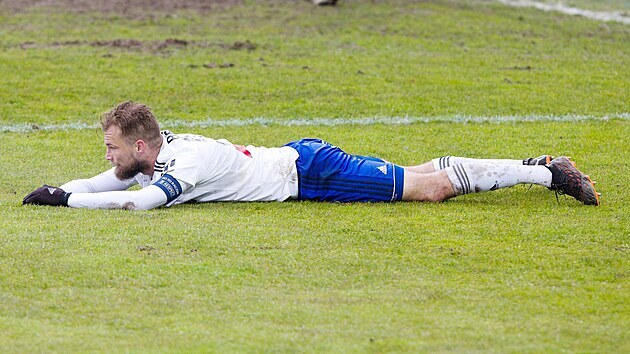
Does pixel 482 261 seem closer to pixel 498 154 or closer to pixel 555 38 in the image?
pixel 498 154

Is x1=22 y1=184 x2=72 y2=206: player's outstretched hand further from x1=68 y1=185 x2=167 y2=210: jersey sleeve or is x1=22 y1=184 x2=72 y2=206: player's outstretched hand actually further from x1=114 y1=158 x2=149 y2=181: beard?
x1=114 y1=158 x2=149 y2=181: beard

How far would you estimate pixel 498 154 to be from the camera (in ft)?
35.1

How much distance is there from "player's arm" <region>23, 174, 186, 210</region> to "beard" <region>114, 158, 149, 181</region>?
33 cm

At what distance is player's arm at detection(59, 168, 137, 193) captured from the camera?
336 inches

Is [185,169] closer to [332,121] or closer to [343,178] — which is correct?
[343,178]

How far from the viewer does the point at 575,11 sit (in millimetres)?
22312

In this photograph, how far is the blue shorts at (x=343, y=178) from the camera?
27.9 ft

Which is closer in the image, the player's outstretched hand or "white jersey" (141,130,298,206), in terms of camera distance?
the player's outstretched hand

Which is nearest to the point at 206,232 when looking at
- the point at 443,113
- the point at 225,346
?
the point at 225,346

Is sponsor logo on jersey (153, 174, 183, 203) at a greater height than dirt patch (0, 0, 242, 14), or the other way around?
sponsor logo on jersey (153, 174, 183, 203)

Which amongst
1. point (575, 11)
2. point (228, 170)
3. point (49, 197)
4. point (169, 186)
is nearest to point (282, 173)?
point (228, 170)

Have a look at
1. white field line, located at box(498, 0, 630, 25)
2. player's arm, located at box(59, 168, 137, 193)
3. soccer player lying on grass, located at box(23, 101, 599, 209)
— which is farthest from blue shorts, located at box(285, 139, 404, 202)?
white field line, located at box(498, 0, 630, 25)

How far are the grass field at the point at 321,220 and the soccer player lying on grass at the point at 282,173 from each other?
0.17 metres

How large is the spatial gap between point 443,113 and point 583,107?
1.72 meters
